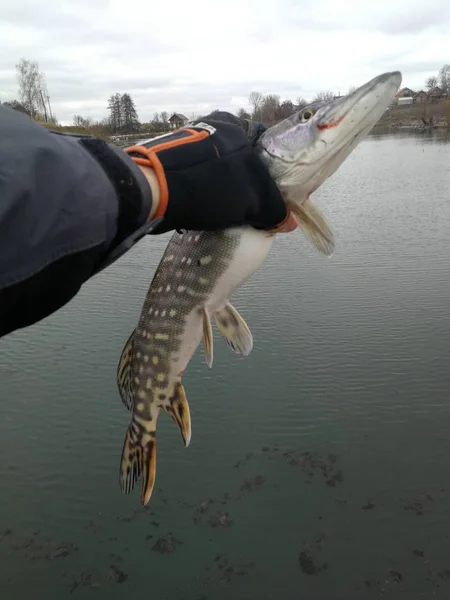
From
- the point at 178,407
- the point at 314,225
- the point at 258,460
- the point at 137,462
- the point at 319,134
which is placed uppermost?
the point at 319,134

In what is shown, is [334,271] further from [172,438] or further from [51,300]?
[51,300]

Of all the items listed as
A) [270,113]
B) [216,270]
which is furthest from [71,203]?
[270,113]

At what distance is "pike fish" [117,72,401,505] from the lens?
209 centimetres

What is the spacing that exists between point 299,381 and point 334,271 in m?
3.93

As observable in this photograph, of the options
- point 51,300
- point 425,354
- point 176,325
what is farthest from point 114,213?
point 425,354

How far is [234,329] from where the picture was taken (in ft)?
8.46

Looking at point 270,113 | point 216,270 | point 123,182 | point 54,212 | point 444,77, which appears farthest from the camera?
point 444,77

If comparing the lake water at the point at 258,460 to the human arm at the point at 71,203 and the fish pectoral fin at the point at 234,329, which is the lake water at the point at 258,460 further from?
the human arm at the point at 71,203

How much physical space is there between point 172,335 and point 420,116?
220ft

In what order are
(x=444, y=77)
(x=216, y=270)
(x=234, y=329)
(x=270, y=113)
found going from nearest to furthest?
(x=216, y=270) < (x=234, y=329) < (x=270, y=113) < (x=444, y=77)

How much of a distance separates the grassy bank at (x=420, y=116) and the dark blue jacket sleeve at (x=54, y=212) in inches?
2211

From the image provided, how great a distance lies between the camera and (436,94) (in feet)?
240

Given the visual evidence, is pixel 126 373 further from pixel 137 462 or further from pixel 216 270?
pixel 216 270

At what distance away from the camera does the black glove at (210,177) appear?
61.4 inches
